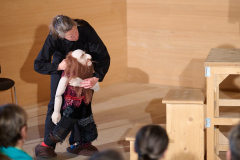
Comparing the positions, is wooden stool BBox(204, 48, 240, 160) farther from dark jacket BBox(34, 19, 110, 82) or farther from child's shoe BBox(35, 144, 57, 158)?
child's shoe BBox(35, 144, 57, 158)

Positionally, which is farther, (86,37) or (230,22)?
(230,22)

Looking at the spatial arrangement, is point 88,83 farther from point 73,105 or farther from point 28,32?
point 28,32

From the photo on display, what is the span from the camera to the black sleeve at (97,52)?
3.51 meters

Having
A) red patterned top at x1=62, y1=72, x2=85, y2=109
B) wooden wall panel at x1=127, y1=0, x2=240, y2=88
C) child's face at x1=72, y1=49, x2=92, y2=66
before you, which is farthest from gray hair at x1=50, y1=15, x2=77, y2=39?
wooden wall panel at x1=127, y1=0, x2=240, y2=88

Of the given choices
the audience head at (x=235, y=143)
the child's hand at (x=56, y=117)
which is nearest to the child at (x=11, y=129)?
the audience head at (x=235, y=143)

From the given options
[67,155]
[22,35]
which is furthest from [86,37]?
[22,35]

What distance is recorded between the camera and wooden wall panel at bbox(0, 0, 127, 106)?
4961mm

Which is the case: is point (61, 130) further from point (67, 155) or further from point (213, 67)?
point (213, 67)

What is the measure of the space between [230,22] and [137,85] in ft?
4.88

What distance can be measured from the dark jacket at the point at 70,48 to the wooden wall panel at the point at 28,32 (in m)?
1.61

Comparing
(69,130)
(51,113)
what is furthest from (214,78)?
(51,113)

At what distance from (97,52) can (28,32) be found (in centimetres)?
184

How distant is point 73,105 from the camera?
3.49m

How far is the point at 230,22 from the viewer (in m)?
5.43
